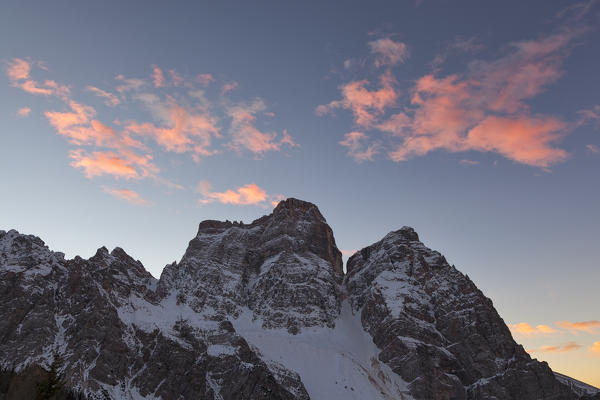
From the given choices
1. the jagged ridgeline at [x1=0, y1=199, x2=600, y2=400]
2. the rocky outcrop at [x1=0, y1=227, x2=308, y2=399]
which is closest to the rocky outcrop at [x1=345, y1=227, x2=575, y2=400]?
the jagged ridgeline at [x1=0, y1=199, x2=600, y2=400]

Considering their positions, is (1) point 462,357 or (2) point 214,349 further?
(1) point 462,357

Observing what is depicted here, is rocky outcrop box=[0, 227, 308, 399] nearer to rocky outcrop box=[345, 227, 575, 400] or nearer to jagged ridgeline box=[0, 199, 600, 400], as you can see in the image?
jagged ridgeline box=[0, 199, 600, 400]

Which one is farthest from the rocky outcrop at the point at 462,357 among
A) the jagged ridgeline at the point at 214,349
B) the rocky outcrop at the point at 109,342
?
the rocky outcrop at the point at 109,342

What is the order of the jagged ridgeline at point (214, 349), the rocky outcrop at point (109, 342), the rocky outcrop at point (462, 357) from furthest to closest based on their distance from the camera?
the rocky outcrop at point (462, 357) → the jagged ridgeline at point (214, 349) → the rocky outcrop at point (109, 342)

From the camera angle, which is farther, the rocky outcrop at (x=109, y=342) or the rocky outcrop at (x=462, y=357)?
the rocky outcrop at (x=462, y=357)


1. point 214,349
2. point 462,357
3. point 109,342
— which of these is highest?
point 462,357

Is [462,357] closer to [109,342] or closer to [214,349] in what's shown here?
[214,349]

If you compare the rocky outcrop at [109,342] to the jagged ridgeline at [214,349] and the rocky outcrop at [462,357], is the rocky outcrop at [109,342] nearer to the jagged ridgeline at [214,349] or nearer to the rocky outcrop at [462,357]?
the jagged ridgeline at [214,349]

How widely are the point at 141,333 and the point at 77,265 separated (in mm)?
40207

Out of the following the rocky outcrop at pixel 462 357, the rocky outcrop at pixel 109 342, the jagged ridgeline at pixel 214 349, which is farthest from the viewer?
the rocky outcrop at pixel 462 357

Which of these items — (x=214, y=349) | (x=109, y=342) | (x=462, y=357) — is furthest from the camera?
(x=462, y=357)

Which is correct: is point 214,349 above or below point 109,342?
above

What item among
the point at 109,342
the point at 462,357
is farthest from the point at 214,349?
the point at 462,357

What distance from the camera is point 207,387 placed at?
152125 millimetres
